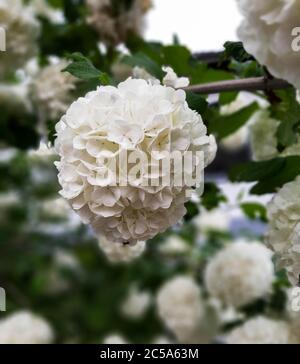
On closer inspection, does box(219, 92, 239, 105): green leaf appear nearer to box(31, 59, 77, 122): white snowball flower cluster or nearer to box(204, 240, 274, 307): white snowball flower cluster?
box(31, 59, 77, 122): white snowball flower cluster

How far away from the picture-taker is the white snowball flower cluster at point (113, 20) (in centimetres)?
87

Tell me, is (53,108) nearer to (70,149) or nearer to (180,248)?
(70,149)

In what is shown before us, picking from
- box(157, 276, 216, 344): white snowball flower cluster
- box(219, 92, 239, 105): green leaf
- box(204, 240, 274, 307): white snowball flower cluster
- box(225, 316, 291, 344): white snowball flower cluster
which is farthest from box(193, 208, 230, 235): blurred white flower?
box(219, 92, 239, 105): green leaf

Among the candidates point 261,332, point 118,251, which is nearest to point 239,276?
point 261,332

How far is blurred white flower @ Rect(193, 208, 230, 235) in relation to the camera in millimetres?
1448

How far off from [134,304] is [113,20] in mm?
976

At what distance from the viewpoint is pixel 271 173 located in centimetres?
52

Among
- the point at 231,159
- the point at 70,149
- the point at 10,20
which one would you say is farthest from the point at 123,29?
the point at 231,159

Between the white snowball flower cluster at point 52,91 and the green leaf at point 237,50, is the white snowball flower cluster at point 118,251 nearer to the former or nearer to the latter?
the white snowball flower cluster at point 52,91

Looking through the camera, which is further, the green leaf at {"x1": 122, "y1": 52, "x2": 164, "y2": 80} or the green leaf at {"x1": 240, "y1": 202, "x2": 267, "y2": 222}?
the green leaf at {"x1": 240, "y1": 202, "x2": 267, "y2": 222}

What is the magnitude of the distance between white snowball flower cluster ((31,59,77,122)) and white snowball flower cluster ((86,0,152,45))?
0.07 meters

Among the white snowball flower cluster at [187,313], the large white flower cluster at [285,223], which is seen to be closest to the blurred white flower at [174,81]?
the large white flower cluster at [285,223]

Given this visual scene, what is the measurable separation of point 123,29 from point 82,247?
0.85 metres

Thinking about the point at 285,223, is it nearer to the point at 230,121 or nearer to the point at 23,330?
the point at 230,121
